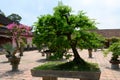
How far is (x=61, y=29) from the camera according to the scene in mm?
6453

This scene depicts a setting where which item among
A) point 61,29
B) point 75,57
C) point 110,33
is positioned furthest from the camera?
point 110,33

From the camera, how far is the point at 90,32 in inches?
267

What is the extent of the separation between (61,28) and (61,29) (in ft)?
0.08

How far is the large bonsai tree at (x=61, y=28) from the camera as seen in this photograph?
6496 mm

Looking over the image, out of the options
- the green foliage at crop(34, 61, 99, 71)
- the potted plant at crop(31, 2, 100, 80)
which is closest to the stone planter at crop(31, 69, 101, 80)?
the green foliage at crop(34, 61, 99, 71)

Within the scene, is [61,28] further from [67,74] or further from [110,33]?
[110,33]

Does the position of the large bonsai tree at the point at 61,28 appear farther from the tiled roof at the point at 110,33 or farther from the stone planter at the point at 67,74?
the tiled roof at the point at 110,33

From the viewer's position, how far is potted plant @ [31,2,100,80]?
649cm

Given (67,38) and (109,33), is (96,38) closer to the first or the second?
(67,38)

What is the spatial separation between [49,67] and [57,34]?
0.87 meters

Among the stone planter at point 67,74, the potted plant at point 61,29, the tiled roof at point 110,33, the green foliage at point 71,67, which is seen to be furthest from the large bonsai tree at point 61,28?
the tiled roof at point 110,33

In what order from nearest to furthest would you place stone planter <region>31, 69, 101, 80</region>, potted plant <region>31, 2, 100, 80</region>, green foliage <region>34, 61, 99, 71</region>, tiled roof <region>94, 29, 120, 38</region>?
stone planter <region>31, 69, 101, 80</region>
green foliage <region>34, 61, 99, 71</region>
potted plant <region>31, 2, 100, 80</region>
tiled roof <region>94, 29, 120, 38</region>

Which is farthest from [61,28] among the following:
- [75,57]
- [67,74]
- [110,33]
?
[110,33]

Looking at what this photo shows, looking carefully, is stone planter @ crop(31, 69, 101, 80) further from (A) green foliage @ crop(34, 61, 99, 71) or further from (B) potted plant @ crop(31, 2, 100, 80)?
(B) potted plant @ crop(31, 2, 100, 80)
